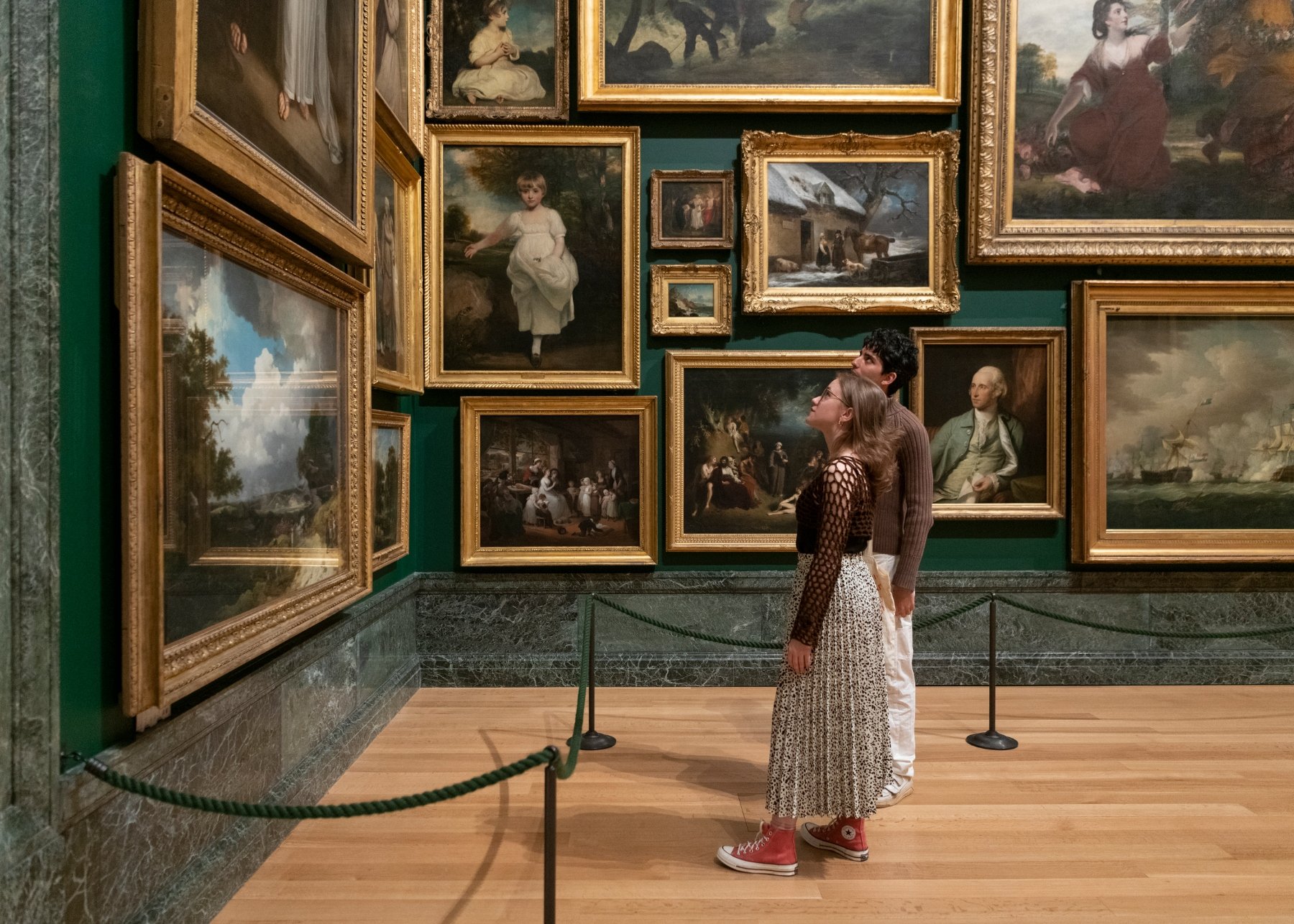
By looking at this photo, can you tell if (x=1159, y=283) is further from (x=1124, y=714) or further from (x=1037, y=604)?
(x=1124, y=714)

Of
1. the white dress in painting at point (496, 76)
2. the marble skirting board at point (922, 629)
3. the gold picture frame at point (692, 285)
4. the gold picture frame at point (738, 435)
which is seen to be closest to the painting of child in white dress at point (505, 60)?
the white dress in painting at point (496, 76)

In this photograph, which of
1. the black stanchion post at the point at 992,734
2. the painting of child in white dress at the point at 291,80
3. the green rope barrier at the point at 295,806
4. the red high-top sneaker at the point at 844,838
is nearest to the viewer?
the green rope barrier at the point at 295,806

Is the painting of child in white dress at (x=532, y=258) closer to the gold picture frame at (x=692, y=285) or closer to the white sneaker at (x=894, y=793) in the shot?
the gold picture frame at (x=692, y=285)

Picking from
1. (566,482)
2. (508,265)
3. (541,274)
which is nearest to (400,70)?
(508,265)

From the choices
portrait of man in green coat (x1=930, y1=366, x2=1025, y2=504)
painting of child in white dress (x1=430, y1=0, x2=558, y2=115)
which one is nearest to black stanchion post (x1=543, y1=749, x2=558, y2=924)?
portrait of man in green coat (x1=930, y1=366, x2=1025, y2=504)

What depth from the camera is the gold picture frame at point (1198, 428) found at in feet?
25.6

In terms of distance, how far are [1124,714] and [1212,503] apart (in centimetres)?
229

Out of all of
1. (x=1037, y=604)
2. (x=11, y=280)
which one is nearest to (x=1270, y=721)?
(x=1037, y=604)

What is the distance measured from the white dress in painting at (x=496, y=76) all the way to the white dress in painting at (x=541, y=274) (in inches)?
40.6

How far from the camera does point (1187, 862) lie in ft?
14.5

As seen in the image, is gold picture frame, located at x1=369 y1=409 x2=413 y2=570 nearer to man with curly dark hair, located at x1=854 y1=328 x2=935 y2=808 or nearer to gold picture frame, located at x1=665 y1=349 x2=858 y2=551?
gold picture frame, located at x1=665 y1=349 x2=858 y2=551

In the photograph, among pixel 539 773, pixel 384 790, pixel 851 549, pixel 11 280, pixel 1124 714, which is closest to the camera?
pixel 11 280

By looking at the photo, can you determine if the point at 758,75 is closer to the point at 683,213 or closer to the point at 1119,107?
the point at 683,213

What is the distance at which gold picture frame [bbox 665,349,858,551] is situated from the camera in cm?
768
